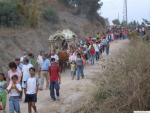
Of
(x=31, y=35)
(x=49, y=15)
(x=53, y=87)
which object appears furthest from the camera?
(x=49, y=15)

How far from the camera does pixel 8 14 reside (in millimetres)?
41375

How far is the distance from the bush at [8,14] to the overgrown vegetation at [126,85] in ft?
80.7

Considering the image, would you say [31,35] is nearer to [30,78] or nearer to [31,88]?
[30,78]

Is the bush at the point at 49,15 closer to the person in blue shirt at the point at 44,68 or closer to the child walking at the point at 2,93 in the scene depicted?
the person in blue shirt at the point at 44,68

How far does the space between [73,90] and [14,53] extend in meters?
12.2

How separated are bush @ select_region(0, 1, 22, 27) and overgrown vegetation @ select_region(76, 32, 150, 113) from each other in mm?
24592

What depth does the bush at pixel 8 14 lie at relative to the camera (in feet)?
134

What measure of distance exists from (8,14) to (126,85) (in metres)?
27.0

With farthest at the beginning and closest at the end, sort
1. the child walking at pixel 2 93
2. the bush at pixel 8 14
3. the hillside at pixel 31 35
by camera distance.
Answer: the bush at pixel 8 14 < the hillside at pixel 31 35 < the child walking at pixel 2 93

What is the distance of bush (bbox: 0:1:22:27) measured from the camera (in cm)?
4081

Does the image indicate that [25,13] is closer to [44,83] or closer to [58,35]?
[58,35]

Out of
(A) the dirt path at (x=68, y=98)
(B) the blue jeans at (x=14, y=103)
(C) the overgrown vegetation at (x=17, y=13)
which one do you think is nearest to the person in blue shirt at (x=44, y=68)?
(A) the dirt path at (x=68, y=98)

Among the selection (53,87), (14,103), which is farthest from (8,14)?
(14,103)

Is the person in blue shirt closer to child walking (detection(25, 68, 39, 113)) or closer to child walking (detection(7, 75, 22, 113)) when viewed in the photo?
child walking (detection(25, 68, 39, 113))
